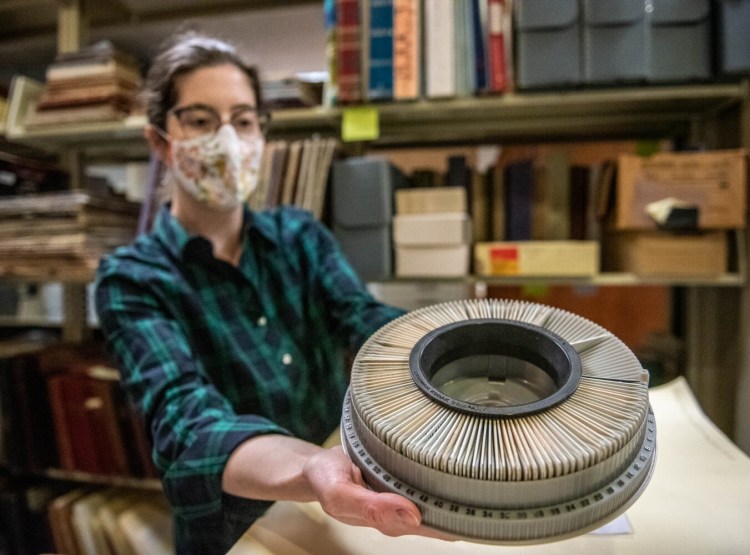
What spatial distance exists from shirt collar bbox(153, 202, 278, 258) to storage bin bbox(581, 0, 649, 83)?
85 centimetres

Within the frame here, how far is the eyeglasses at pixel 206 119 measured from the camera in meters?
0.86

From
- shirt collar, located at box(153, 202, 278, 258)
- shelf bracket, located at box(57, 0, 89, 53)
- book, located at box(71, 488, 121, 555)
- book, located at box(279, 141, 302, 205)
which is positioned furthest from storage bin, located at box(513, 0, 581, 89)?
book, located at box(71, 488, 121, 555)

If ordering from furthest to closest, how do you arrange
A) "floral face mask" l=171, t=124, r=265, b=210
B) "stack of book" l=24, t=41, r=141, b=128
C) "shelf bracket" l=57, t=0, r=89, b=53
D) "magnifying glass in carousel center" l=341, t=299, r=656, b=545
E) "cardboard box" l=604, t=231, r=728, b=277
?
"shelf bracket" l=57, t=0, r=89, b=53 < "stack of book" l=24, t=41, r=141, b=128 < "cardboard box" l=604, t=231, r=728, b=277 < "floral face mask" l=171, t=124, r=265, b=210 < "magnifying glass in carousel center" l=341, t=299, r=656, b=545

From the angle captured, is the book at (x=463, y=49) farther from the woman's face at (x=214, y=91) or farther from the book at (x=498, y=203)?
the woman's face at (x=214, y=91)

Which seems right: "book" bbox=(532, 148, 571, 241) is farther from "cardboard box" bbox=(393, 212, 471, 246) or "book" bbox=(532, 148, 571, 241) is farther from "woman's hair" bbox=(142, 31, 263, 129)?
"woman's hair" bbox=(142, 31, 263, 129)

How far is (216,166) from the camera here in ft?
2.94

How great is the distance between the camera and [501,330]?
0.43m

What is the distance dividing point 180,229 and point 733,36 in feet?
4.20

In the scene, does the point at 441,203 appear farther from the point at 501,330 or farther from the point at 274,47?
the point at 274,47

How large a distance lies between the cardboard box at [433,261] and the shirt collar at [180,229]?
0.41 metres

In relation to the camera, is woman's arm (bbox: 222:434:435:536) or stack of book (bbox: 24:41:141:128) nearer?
woman's arm (bbox: 222:434:435:536)

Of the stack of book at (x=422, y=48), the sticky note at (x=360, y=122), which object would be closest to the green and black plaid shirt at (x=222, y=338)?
the sticky note at (x=360, y=122)

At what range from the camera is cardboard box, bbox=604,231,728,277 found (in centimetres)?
118

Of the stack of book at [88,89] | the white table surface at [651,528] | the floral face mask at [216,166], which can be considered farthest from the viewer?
the stack of book at [88,89]
